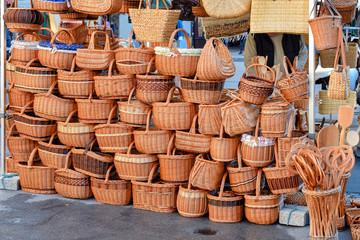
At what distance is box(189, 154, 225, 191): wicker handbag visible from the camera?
475cm

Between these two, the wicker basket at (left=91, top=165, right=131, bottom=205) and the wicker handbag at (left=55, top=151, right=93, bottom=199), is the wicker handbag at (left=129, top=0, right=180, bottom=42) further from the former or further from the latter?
the wicker handbag at (left=55, top=151, right=93, bottom=199)

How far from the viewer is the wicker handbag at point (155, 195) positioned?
504 centimetres

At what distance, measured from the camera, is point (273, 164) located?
15.8 ft

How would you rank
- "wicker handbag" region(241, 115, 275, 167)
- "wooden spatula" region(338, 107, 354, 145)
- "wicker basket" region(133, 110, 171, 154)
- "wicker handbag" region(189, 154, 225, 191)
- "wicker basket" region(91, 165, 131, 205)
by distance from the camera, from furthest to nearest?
"wicker basket" region(91, 165, 131, 205)
"wicker basket" region(133, 110, 171, 154)
"wicker handbag" region(189, 154, 225, 191)
"wicker handbag" region(241, 115, 275, 167)
"wooden spatula" region(338, 107, 354, 145)

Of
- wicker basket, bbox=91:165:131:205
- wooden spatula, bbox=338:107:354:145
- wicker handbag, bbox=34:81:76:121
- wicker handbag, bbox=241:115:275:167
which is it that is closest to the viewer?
wooden spatula, bbox=338:107:354:145

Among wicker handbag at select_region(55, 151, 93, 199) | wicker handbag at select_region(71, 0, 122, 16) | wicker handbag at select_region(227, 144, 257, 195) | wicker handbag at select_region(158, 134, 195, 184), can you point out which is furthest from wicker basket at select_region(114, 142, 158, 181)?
wicker handbag at select_region(71, 0, 122, 16)

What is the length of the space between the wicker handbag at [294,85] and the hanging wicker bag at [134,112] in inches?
54.0

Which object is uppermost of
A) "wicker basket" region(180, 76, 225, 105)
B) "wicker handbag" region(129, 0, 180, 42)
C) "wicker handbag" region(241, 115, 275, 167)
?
"wicker handbag" region(129, 0, 180, 42)

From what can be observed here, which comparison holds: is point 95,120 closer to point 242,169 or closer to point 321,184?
point 242,169

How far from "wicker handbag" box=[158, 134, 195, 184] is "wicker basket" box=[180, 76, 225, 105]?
432 mm

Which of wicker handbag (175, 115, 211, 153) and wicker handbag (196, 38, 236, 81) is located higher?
wicker handbag (196, 38, 236, 81)

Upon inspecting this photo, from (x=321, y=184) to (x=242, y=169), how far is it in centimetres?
138

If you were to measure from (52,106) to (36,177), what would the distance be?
2.62ft

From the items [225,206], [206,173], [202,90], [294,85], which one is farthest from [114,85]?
[294,85]
